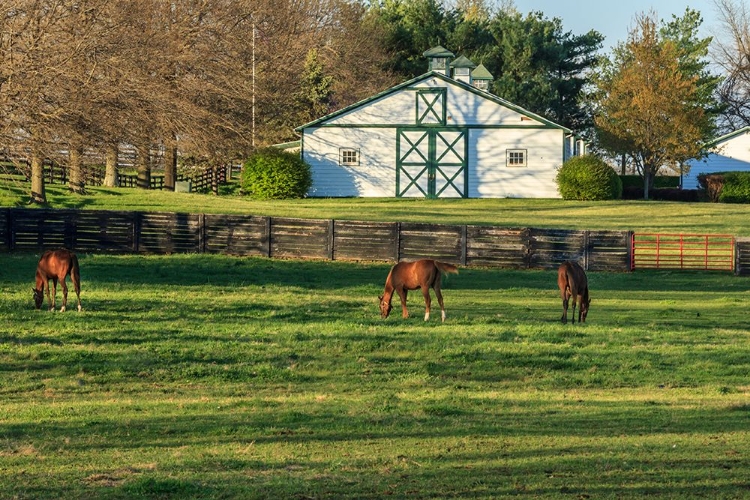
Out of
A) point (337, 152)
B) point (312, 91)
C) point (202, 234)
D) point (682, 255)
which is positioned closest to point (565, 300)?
point (682, 255)

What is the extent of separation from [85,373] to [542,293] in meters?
16.9

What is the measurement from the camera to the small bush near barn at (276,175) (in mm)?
61344

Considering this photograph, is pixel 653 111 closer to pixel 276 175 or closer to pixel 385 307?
pixel 276 175

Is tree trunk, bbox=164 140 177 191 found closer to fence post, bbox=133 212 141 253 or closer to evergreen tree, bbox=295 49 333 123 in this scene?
evergreen tree, bbox=295 49 333 123

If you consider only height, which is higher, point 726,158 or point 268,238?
point 726,158

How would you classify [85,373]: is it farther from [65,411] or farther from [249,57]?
[249,57]

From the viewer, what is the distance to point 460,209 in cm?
5669

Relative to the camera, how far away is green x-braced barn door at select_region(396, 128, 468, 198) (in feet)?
Answer: 208

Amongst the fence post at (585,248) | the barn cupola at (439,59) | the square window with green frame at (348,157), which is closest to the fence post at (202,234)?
the fence post at (585,248)

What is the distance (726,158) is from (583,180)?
2068 cm

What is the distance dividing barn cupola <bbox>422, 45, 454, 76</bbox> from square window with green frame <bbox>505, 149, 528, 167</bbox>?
7.30 meters

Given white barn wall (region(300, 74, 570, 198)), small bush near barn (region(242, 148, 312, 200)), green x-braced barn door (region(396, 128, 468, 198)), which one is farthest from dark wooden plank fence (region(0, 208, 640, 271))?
green x-braced barn door (region(396, 128, 468, 198))

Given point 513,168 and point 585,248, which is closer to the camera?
point 585,248

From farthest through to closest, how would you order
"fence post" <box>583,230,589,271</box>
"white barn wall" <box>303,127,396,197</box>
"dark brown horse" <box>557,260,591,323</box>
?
"white barn wall" <box>303,127,396,197</box> < "fence post" <box>583,230,589,271</box> < "dark brown horse" <box>557,260,591,323</box>
